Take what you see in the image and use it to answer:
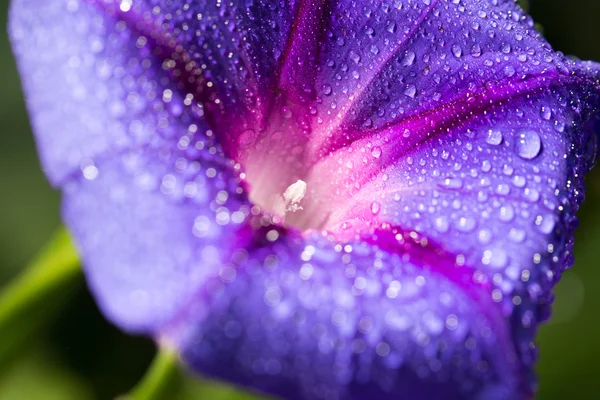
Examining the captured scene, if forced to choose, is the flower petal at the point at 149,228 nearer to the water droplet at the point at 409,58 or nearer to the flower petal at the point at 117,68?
the flower petal at the point at 117,68

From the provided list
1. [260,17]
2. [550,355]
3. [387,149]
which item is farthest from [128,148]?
[550,355]

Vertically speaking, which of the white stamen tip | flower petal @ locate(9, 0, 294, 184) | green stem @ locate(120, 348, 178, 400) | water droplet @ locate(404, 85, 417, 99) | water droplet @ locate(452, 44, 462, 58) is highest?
flower petal @ locate(9, 0, 294, 184)

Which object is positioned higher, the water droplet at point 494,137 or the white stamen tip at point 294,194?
the water droplet at point 494,137

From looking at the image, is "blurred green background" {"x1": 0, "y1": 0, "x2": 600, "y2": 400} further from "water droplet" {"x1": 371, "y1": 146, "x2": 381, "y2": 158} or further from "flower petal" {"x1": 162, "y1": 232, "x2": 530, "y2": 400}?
"flower petal" {"x1": 162, "y1": 232, "x2": 530, "y2": 400}

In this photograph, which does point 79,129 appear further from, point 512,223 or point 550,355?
point 550,355

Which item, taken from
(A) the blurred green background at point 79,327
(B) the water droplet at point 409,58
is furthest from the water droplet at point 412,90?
(A) the blurred green background at point 79,327

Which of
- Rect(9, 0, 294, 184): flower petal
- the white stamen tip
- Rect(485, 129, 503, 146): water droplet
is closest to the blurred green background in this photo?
the white stamen tip
